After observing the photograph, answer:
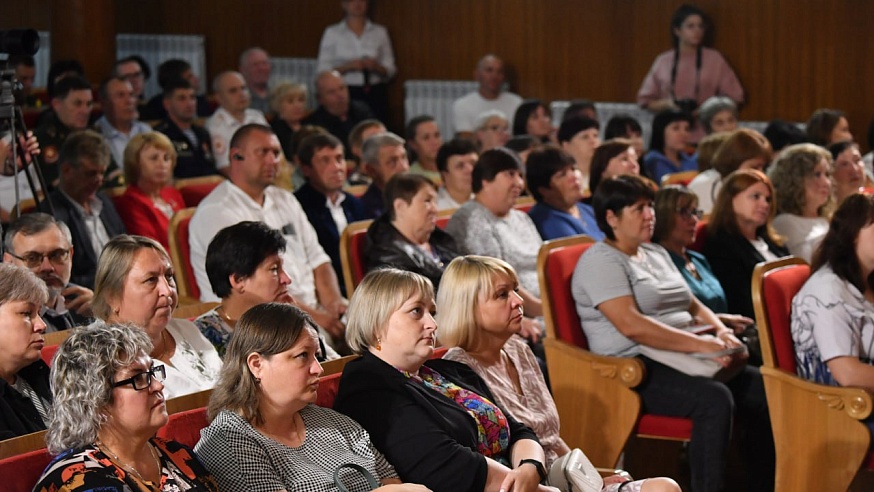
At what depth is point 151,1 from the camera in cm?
1032

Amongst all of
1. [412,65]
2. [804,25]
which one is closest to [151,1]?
[412,65]

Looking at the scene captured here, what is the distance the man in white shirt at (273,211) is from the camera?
4.29 m

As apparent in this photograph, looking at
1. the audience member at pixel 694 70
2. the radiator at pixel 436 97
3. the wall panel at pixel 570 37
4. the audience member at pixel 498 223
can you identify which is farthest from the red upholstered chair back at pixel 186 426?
the radiator at pixel 436 97

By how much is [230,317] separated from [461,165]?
93.0 inches

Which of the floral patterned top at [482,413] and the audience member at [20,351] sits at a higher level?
the audience member at [20,351]

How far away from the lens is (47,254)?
3.19m

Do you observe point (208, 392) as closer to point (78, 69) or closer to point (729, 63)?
point (78, 69)

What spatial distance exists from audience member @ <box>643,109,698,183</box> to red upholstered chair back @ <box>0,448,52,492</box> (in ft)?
16.6

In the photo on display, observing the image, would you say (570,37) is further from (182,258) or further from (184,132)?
(182,258)

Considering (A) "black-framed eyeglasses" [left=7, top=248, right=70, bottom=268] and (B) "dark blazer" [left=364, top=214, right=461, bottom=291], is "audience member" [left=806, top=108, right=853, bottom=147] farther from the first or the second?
(A) "black-framed eyeglasses" [left=7, top=248, right=70, bottom=268]

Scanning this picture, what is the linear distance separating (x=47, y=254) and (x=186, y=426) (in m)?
1.06

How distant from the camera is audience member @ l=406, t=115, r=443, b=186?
6.32 m

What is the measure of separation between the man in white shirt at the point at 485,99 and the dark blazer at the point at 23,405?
20.1 feet

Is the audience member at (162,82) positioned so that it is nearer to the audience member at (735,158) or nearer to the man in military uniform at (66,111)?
the man in military uniform at (66,111)
